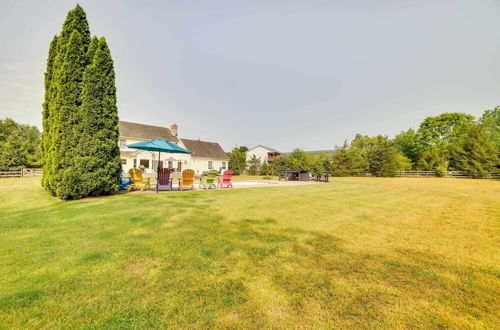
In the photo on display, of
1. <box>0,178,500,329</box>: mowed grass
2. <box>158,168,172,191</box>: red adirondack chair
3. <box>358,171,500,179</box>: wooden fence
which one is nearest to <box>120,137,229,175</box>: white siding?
<box>158,168,172,191</box>: red adirondack chair

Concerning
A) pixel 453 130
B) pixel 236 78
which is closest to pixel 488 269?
pixel 236 78

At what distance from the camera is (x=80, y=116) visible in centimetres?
883

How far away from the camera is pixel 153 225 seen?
495cm

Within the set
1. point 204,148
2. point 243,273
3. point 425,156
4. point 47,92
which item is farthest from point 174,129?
point 425,156

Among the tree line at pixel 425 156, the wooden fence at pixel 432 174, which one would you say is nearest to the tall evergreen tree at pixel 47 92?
the tree line at pixel 425 156

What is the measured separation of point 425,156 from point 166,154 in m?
48.6

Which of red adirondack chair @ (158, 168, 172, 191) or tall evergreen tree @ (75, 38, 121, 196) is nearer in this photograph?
tall evergreen tree @ (75, 38, 121, 196)

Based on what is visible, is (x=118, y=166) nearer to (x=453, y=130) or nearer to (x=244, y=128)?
(x=244, y=128)

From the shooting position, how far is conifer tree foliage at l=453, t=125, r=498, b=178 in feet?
107

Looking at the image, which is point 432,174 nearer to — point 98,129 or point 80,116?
point 98,129

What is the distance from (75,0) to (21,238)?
11.3 meters

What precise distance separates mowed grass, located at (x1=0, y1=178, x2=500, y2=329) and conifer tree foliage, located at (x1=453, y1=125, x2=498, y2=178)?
41.7m

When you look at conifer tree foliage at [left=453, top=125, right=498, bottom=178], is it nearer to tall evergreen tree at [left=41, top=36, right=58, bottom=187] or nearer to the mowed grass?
the mowed grass

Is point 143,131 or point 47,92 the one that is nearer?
point 47,92
